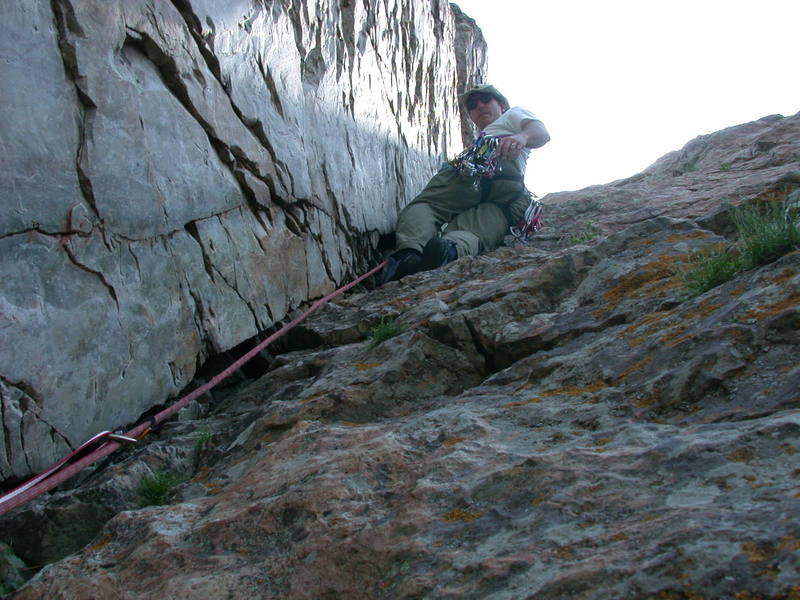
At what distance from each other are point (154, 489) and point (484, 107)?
19.8ft

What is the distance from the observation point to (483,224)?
6.54 metres

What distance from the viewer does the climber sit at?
240 inches

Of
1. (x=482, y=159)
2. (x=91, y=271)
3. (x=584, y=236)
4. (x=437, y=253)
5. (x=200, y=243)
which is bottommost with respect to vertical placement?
(x=584, y=236)

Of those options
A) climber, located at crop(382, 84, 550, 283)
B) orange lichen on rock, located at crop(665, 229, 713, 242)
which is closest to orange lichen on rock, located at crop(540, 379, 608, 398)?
orange lichen on rock, located at crop(665, 229, 713, 242)

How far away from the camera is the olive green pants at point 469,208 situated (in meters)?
6.38

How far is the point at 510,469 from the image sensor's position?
5.92ft

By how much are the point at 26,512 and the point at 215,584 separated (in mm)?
1040

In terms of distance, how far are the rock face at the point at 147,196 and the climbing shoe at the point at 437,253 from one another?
836mm

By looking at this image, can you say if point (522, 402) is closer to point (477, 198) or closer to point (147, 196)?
point (147, 196)

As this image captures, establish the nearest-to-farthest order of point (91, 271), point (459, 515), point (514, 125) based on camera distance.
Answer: point (459, 515), point (91, 271), point (514, 125)

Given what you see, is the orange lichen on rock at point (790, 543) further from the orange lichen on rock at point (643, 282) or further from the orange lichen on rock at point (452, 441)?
the orange lichen on rock at point (643, 282)

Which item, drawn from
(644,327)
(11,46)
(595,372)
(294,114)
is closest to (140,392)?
(11,46)

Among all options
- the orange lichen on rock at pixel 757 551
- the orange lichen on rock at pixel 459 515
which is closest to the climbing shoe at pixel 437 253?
the orange lichen on rock at pixel 459 515

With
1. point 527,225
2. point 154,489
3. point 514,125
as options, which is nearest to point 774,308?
point 154,489
